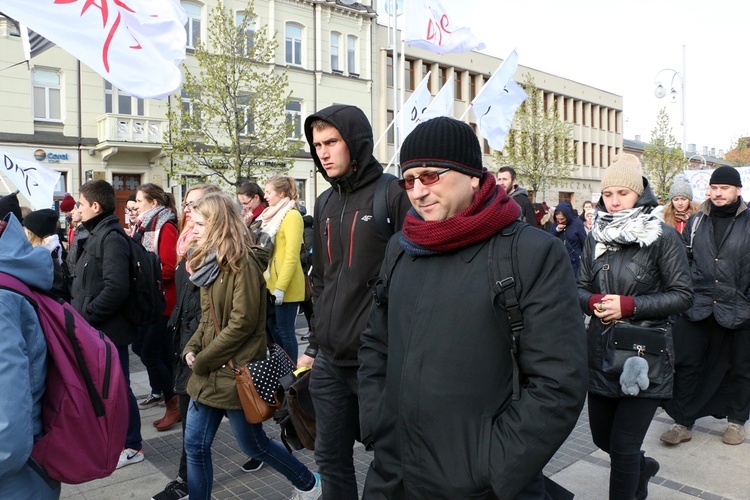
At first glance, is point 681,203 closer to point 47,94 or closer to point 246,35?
point 246,35

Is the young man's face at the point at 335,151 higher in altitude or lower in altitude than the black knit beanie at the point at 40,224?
higher

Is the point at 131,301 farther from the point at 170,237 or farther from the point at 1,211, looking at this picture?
the point at 1,211

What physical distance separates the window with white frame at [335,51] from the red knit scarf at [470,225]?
31645 mm

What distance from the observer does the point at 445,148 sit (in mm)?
2025

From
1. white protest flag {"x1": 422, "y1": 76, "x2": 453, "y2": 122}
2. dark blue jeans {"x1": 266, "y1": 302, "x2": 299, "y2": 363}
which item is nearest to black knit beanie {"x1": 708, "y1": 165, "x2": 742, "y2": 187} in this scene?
dark blue jeans {"x1": 266, "y1": 302, "x2": 299, "y2": 363}

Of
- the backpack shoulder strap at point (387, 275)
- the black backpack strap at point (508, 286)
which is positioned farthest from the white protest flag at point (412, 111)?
the black backpack strap at point (508, 286)

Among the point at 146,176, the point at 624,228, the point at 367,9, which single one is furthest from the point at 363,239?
the point at 367,9

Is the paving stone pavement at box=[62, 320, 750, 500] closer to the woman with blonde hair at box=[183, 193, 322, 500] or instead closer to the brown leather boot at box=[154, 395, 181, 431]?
the brown leather boot at box=[154, 395, 181, 431]

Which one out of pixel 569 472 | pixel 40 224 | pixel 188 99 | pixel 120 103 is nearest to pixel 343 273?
pixel 569 472

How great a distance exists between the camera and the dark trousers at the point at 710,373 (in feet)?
16.9

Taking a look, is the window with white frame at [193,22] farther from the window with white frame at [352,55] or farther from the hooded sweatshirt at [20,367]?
the hooded sweatshirt at [20,367]

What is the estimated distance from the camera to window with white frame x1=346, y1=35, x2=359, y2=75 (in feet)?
108

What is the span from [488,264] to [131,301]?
144 inches

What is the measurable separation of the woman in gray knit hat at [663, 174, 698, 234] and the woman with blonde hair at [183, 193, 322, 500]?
16.8 ft
